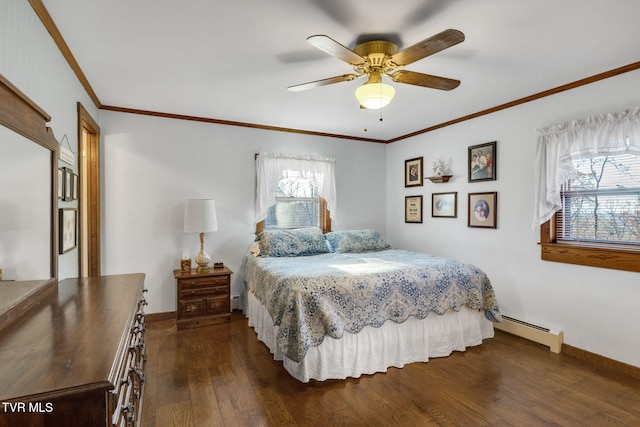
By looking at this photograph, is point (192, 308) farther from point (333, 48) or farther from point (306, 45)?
point (333, 48)

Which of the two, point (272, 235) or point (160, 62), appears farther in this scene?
point (272, 235)

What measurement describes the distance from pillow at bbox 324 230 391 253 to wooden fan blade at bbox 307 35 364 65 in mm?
2516

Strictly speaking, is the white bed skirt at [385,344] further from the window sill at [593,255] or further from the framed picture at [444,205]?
the framed picture at [444,205]

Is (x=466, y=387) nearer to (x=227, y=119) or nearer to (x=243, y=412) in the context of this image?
(x=243, y=412)

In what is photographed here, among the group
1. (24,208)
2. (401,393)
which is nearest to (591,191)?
(401,393)

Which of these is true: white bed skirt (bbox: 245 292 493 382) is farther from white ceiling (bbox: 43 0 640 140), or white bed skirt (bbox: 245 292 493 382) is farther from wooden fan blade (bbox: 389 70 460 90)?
white ceiling (bbox: 43 0 640 140)

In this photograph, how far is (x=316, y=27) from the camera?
2.04 metres

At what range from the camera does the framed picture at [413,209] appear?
187 inches

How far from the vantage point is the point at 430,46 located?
1849 millimetres

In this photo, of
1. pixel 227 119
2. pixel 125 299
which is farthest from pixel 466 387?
pixel 227 119

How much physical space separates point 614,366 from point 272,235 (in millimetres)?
3362

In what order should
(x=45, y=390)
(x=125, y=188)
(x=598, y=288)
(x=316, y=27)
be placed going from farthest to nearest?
(x=125, y=188), (x=598, y=288), (x=316, y=27), (x=45, y=390)

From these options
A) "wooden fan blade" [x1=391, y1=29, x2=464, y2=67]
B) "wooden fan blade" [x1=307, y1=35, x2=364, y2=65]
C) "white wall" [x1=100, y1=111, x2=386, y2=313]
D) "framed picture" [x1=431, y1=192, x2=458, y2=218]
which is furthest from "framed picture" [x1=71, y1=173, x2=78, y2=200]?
"framed picture" [x1=431, y1=192, x2=458, y2=218]

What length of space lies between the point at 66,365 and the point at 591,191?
3.71m
